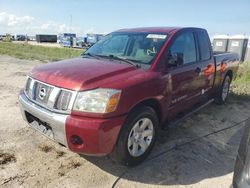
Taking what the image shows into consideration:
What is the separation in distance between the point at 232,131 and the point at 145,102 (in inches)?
91.4

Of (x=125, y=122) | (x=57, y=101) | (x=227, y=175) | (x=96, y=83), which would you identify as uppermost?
(x=96, y=83)

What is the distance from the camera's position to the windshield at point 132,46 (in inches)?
153

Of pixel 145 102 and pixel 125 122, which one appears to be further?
pixel 145 102

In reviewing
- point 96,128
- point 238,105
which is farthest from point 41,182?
point 238,105

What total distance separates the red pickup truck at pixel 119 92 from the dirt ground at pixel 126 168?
28 centimetres

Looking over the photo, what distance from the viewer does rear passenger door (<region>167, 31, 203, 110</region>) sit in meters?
3.91

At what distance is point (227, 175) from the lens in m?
3.44

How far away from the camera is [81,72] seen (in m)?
3.27

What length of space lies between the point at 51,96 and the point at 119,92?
808 mm

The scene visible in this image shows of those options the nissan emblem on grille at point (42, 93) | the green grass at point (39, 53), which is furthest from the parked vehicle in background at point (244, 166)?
the green grass at point (39, 53)

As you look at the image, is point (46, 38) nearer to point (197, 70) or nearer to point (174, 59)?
point (197, 70)

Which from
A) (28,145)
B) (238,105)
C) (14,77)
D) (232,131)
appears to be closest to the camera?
(28,145)

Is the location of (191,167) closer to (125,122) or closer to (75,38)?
(125,122)

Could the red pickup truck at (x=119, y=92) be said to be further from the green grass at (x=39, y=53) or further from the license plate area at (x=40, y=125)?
the green grass at (x=39, y=53)
